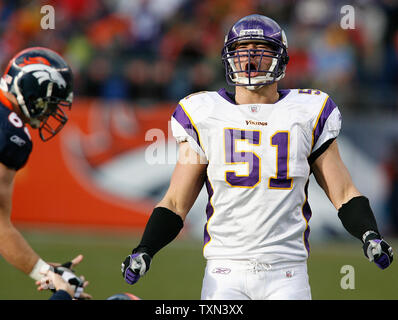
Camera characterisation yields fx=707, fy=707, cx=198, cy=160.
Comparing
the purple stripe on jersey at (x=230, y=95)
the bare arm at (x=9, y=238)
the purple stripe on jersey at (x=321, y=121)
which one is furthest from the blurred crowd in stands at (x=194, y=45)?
the bare arm at (x=9, y=238)

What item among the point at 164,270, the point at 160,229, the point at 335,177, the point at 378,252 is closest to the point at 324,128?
the point at 335,177

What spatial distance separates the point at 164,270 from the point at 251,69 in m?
4.52

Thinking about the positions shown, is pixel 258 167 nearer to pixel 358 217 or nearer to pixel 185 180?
pixel 185 180

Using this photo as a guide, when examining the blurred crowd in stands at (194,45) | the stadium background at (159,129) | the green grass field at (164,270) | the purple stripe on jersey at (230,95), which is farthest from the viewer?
the blurred crowd in stands at (194,45)

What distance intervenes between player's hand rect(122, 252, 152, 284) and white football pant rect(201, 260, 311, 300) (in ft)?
1.10

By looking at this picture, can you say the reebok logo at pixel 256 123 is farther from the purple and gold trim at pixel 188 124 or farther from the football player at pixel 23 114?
the football player at pixel 23 114

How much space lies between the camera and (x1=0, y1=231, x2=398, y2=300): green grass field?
664 centimetres

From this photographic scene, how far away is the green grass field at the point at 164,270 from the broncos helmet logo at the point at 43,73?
2988 millimetres

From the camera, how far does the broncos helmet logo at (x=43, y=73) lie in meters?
3.80

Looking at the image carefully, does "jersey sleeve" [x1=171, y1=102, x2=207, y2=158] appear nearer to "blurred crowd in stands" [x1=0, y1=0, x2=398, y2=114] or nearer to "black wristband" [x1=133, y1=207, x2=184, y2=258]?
"black wristband" [x1=133, y1=207, x2=184, y2=258]

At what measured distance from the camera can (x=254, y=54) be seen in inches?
142

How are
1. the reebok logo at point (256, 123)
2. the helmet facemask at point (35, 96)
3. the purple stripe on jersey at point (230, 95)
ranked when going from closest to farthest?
the reebok logo at point (256, 123), the purple stripe on jersey at point (230, 95), the helmet facemask at point (35, 96)

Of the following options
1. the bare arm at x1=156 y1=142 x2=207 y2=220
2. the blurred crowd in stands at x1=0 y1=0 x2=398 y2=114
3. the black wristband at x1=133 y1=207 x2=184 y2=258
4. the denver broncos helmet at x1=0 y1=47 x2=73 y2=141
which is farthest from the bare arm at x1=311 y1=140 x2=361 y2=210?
the blurred crowd in stands at x1=0 y1=0 x2=398 y2=114

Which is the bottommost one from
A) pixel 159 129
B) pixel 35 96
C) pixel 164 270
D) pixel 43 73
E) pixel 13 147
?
pixel 13 147
